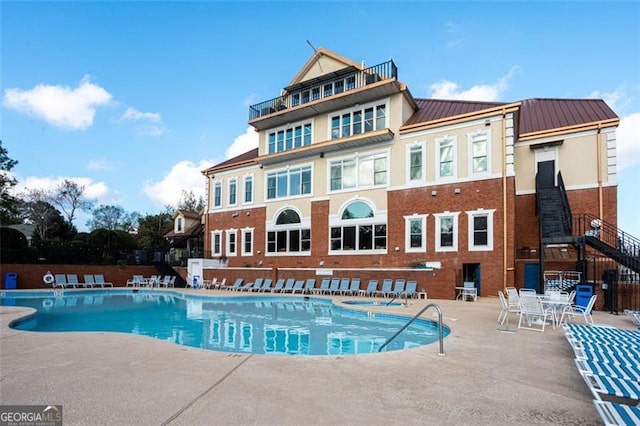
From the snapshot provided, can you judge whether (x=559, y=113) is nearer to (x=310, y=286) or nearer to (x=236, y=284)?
(x=310, y=286)

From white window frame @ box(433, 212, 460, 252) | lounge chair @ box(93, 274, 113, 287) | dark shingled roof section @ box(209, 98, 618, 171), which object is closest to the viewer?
white window frame @ box(433, 212, 460, 252)

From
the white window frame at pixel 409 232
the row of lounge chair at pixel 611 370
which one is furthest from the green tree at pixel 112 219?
the row of lounge chair at pixel 611 370

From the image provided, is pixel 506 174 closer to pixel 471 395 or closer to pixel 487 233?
pixel 487 233

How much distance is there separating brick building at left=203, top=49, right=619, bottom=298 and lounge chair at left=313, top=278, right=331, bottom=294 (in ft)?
3.36

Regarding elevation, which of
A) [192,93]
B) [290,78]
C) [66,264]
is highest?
[290,78]

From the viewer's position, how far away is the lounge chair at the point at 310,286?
20.9m

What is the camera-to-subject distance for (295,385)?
4398mm

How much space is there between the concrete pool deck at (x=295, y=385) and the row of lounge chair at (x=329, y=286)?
1058 cm

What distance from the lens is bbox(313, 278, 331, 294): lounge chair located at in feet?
66.3

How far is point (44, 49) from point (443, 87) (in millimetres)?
24368

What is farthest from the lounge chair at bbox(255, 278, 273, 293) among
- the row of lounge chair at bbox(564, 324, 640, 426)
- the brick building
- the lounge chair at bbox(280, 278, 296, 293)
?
the row of lounge chair at bbox(564, 324, 640, 426)

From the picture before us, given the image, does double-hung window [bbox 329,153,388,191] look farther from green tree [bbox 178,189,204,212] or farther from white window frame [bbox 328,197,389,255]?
green tree [bbox 178,189,204,212]

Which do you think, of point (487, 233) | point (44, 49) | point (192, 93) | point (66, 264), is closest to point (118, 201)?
point (66, 264)

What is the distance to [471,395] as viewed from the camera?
164 inches
